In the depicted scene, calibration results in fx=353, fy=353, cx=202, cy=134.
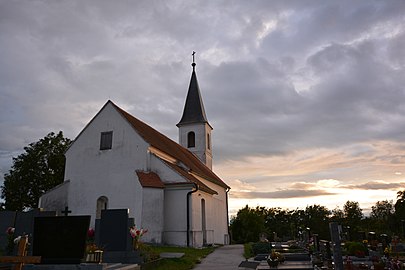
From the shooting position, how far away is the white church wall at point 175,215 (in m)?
20.0

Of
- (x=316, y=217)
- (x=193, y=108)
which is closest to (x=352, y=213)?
(x=316, y=217)

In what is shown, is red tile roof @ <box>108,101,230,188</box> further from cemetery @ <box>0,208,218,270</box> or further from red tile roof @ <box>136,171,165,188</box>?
cemetery @ <box>0,208,218,270</box>

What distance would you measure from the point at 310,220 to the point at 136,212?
4925 centimetres

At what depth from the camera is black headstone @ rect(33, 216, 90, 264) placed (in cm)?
834

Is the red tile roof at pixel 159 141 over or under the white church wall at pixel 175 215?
over

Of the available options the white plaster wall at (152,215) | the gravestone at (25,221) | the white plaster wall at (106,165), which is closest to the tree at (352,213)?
the white plaster wall at (152,215)

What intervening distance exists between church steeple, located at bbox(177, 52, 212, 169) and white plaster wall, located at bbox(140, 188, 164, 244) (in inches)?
599

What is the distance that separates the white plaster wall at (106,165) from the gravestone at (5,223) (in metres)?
6.60

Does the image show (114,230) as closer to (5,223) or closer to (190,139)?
(5,223)

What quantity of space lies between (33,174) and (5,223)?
18.6 meters

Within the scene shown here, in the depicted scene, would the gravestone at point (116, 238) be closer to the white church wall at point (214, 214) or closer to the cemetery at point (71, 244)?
the cemetery at point (71, 244)

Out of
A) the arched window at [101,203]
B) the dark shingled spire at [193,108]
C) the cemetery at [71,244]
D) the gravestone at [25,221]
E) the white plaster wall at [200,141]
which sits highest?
the dark shingled spire at [193,108]

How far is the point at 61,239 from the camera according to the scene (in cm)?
845

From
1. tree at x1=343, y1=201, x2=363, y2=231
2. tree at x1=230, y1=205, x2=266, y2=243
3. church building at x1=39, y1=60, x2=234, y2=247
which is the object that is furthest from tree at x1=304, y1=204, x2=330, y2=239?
church building at x1=39, y1=60, x2=234, y2=247
